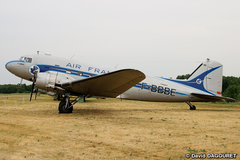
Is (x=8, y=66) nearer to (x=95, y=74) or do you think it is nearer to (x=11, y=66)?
(x=11, y=66)

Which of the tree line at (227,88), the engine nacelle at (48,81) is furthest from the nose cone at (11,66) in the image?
the tree line at (227,88)

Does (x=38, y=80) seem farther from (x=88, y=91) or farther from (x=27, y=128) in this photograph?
(x=27, y=128)

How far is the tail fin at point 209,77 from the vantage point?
1570 centimetres

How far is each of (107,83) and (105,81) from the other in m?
0.35

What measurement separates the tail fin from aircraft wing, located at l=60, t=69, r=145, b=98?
7504mm

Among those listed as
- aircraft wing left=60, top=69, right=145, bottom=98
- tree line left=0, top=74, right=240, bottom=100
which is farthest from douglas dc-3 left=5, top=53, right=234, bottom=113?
tree line left=0, top=74, right=240, bottom=100

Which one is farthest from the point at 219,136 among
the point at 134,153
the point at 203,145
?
the point at 134,153

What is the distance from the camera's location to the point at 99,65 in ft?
44.1

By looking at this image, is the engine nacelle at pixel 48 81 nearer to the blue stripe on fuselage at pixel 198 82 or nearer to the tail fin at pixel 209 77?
the blue stripe on fuselage at pixel 198 82

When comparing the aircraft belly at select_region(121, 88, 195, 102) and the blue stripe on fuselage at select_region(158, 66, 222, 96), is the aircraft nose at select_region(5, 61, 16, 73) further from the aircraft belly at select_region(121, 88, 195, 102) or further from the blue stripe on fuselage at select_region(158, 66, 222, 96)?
the blue stripe on fuselage at select_region(158, 66, 222, 96)

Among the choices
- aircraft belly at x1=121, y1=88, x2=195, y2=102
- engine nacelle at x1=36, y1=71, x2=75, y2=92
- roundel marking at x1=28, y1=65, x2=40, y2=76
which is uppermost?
roundel marking at x1=28, y1=65, x2=40, y2=76

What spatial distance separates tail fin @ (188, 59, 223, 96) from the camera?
15.7 m

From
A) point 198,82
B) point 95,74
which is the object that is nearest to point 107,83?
point 95,74

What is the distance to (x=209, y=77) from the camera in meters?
15.9
